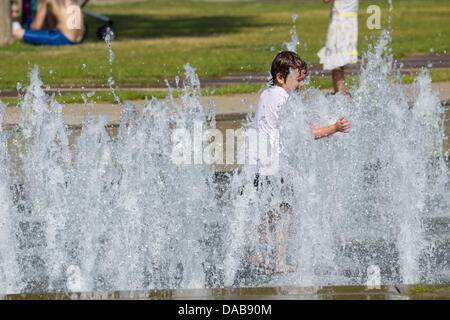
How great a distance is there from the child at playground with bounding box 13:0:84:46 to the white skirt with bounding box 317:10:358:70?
1035 cm

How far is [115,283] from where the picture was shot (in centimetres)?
575

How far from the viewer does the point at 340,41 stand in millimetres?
11312

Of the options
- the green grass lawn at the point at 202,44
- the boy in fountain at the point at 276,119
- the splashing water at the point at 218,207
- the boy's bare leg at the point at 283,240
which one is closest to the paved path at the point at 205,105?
the splashing water at the point at 218,207

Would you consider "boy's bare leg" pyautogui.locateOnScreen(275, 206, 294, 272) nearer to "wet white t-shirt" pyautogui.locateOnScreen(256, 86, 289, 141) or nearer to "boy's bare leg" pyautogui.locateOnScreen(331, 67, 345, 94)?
"wet white t-shirt" pyautogui.locateOnScreen(256, 86, 289, 141)

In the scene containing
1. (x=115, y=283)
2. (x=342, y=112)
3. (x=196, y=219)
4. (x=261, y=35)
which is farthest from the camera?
(x=261, y=35)

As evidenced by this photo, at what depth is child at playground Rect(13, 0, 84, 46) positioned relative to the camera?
2066cm

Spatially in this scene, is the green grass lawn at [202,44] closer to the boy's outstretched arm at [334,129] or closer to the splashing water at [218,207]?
the splashing water at [218,207]

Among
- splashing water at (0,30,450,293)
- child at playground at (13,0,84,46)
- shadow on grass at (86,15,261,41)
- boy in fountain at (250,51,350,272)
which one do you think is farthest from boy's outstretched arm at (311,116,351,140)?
shadow on grass at (86,15,261,41)

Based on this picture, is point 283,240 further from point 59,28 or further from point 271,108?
point 59,28

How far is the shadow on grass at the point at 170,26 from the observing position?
22844 millimetres

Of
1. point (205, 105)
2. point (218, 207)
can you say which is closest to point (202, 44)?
point (205, 105)
